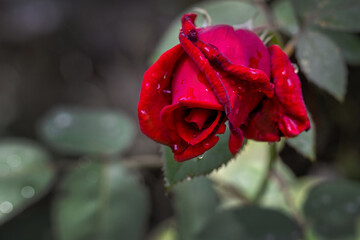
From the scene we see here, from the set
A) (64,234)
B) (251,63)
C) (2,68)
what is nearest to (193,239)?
(64,234)

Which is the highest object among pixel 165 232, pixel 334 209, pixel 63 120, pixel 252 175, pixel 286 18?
pixel 286 18

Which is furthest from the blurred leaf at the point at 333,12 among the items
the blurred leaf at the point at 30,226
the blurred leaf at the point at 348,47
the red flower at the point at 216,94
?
the blurred leaf at the point at 30,226

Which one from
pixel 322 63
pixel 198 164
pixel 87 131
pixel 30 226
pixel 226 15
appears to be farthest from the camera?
pixel 30 226

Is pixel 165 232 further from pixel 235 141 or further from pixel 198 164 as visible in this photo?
pixel 235 141

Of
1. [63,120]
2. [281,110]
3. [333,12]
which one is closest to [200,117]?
[281,110]

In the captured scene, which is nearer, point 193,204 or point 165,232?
point 193,204

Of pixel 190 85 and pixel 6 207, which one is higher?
pixel 190 85

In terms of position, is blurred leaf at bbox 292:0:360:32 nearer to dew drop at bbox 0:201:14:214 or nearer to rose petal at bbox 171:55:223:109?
rose petal at bbox 171:55:223:109
